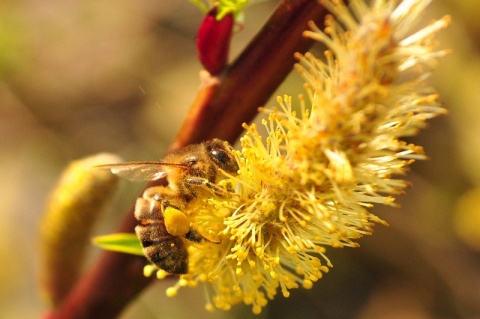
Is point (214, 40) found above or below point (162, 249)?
above

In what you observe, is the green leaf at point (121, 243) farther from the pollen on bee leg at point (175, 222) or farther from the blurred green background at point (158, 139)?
the blurred green background at point (158, 139)

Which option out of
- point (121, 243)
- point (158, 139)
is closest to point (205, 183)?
point (121, 243)

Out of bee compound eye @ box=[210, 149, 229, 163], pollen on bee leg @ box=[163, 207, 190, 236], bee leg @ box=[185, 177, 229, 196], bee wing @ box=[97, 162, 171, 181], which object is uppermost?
bee compound eye @ box=[210, 149, 229, 163]

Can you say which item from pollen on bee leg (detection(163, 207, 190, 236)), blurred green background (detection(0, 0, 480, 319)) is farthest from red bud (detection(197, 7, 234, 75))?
blurred green background (detection(0, 0, 480, 319))

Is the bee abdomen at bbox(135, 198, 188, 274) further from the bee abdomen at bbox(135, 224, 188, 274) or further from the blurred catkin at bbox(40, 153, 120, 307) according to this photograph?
the blurred catkin at bbox(40, 153, 120, 307)

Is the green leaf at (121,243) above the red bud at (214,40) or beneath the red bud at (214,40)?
beneath

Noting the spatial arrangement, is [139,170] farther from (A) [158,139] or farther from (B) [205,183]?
(A) [158,139]

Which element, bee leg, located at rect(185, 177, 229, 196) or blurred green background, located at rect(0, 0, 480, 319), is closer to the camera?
bee leg, located at rect(185, 177, 229, 196)

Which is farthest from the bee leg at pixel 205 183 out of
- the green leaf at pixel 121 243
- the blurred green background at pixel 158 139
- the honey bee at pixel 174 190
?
the blurred green background at pixel 158 139
